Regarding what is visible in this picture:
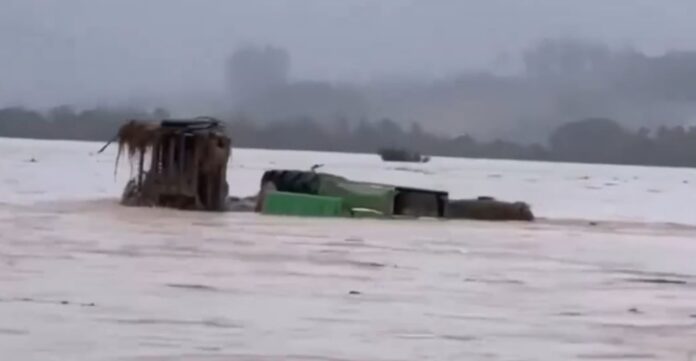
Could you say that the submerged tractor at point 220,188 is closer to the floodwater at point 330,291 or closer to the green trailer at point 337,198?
the green trailer at point 337,198

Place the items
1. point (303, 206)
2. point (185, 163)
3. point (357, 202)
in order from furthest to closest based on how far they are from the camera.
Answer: point (357, 202)
point (303, 206)
point (185, 163)

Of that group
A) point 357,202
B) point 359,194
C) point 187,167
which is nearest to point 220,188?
point 187,167

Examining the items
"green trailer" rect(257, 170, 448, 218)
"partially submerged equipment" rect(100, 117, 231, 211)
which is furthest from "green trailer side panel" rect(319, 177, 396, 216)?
"partially submerged equipment" rect(100, 117, 231, 211)

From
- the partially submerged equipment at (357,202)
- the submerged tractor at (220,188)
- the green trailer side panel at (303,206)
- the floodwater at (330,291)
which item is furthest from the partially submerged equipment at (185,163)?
the floodwater at (330,291)

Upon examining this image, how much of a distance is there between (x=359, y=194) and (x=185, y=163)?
422cm

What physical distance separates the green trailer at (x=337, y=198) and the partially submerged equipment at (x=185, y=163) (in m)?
1.42

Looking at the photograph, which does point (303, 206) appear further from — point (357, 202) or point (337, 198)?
point (357, 202)

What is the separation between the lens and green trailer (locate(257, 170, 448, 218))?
30.3m

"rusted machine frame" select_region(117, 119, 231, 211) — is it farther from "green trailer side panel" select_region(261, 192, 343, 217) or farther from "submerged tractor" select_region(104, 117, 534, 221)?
"green trailer side panel" select_region(261, 192, 343, 217)

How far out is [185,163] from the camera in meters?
29.6

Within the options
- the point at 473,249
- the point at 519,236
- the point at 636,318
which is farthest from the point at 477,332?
the point at 519,236

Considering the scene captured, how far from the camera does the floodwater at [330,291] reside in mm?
9844

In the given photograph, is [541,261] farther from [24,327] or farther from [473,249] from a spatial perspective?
[24,327]

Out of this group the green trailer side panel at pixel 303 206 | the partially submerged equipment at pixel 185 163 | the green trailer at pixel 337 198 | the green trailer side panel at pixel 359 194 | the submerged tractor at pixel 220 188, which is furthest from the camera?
the green trailer side panel at pixel 359 194
